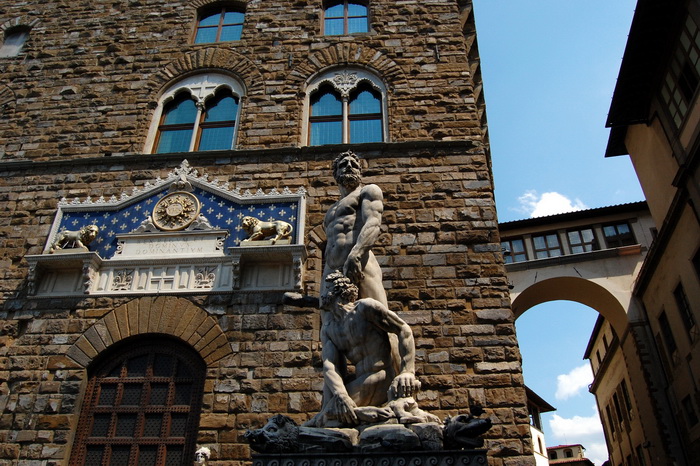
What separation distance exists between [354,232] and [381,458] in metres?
2.23

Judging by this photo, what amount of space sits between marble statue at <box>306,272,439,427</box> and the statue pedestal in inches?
18.0

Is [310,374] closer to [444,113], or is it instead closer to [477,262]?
[477,262]

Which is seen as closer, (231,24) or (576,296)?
(231,24)

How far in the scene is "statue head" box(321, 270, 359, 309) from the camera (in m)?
5.00

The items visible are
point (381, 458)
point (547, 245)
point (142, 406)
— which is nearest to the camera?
point (381, 458)

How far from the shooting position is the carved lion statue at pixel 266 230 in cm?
855

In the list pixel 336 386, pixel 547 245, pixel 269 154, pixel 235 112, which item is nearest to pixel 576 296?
pixel 547 245

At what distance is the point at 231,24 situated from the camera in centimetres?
1238

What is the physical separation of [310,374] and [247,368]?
89 cm

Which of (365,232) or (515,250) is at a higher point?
(515,250)

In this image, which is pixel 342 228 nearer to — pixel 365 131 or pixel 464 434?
pixel 464 434

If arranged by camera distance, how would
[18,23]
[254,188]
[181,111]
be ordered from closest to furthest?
[254,188] < [181,111] < [18,23]

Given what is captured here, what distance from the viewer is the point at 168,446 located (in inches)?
291

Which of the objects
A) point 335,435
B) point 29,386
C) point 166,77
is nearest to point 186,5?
point 166,77
